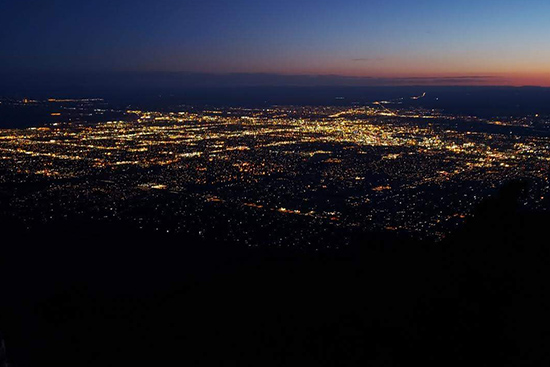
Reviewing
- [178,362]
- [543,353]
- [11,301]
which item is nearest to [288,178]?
[11,301]

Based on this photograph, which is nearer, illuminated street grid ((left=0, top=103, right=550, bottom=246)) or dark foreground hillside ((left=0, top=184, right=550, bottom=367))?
dark foreground hillside ((left=0, top=184, right=550, bottom=367))

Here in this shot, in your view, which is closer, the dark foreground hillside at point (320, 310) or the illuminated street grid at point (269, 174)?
the dark foreground hillside at point (320, 310)

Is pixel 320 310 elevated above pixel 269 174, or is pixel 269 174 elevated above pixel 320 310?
pixel 320 310

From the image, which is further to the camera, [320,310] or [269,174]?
[269,174]

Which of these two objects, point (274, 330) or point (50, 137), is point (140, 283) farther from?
point (50, 137)
